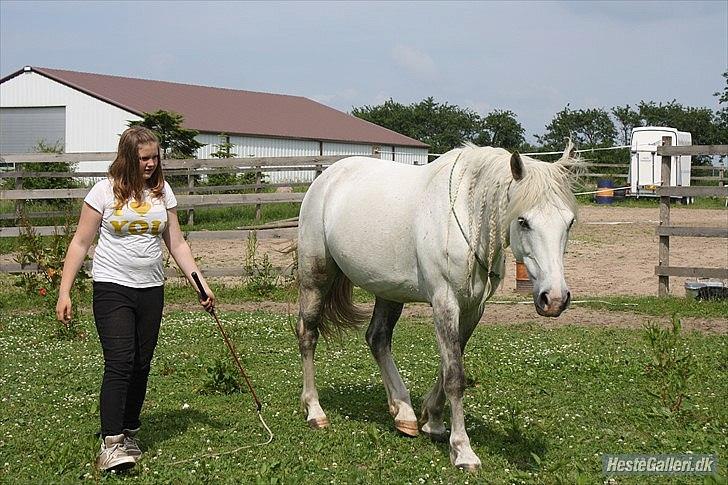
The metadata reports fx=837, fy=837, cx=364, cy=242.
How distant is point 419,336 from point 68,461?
4949mm

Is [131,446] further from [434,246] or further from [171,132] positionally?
[171,132]

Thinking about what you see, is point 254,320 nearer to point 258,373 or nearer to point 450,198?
Answer: point 258,373

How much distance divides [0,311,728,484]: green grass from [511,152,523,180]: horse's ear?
167cm

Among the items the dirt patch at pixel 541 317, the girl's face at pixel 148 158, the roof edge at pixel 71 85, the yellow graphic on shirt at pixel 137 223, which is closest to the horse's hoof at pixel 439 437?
the yellow graphic on shirt at pixel 137 223

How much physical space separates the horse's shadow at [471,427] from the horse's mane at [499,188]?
1.04 metres

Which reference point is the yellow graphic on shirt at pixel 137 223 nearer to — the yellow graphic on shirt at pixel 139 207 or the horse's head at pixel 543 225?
the yellow graphic on shirt at pixel 139 207

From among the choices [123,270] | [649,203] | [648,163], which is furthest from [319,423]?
[649,203]

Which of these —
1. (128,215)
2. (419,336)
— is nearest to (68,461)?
(128,215)

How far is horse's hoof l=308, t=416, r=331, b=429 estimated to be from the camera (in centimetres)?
602

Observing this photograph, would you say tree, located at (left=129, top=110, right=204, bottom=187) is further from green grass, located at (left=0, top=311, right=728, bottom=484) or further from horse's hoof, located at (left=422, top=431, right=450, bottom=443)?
horse's hoof, located at (left=422, top=431, right=450, bottom=443)

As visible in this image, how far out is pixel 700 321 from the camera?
33.1 feet

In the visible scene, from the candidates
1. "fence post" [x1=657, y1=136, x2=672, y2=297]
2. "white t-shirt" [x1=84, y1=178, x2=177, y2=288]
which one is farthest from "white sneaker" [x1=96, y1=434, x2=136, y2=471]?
"fence post" [x1=657, y1=136, x2=672, y2=297]

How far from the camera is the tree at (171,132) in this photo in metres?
29.6

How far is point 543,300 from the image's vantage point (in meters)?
4.36
